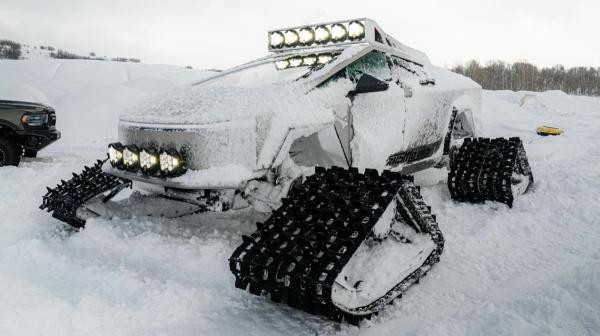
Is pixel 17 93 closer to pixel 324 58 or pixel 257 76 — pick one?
pixel 257 76

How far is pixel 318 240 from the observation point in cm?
237

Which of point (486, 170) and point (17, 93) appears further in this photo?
point (17, 93)

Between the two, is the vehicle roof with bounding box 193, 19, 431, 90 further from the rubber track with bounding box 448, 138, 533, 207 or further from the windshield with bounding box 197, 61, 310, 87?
the rubber track with bounding box 448, 138, 533, 207

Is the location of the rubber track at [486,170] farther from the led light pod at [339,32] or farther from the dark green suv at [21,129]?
the dark green suv at [21,129]

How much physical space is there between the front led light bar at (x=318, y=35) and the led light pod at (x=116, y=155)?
79.8 inches

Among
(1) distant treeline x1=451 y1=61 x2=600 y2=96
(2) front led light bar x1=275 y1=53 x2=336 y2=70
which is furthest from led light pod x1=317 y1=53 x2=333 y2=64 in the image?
(1) distant treeline x1=451 y1=61 x2=600 y2=96

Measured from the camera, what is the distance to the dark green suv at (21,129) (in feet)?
22.5

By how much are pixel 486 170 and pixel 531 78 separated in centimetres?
8095

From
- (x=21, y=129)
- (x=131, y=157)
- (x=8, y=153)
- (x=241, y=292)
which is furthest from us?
(x=21, y=129)

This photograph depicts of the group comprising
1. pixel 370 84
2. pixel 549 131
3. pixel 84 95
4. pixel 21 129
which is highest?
pixel 370 84

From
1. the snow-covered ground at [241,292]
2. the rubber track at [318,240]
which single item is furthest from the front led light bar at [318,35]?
the snow-covered ground at [241,292]

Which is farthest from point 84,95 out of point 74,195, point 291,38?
point 291,38

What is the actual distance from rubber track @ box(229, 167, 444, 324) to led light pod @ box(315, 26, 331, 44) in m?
1.83

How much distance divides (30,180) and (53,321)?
161 inches
